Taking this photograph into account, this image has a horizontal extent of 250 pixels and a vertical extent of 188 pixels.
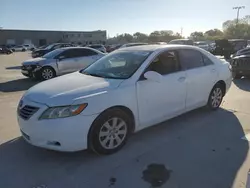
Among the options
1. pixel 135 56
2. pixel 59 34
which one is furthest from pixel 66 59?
pixel 59 34

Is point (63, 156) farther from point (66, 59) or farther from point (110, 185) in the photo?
point (66, 59)

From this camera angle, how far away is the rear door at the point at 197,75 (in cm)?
484

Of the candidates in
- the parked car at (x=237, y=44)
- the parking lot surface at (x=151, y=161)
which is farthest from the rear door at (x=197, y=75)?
the parked car at (x=237, y=44)

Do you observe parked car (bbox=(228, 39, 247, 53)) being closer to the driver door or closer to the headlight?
the driver door

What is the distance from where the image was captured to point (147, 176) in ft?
10.4

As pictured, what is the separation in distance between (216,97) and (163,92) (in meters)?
1.96

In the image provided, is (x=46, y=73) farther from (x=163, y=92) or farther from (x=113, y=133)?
(x=113, y=133)

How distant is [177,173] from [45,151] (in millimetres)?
1981

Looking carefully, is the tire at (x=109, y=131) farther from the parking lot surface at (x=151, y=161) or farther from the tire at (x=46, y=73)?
the tire at (x=46, y=73)

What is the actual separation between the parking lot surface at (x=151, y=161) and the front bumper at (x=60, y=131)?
12.8 inches

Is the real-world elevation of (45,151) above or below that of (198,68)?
below

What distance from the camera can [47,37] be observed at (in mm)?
73125

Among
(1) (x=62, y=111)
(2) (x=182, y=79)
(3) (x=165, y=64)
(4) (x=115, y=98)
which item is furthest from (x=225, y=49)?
(1) (x=62, y=111)

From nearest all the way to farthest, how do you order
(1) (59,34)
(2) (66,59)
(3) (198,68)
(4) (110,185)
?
(4) (110,185) → (3) (198,68) → (2) (66,59) → (1) (59,34)
